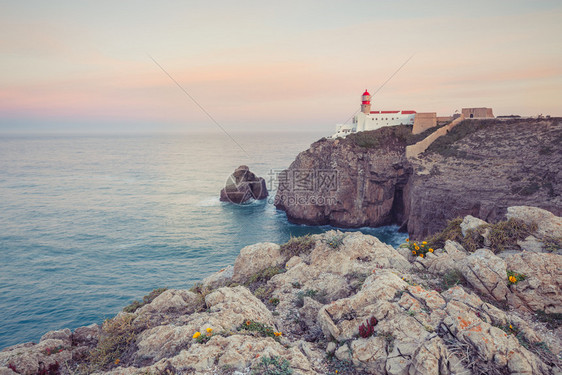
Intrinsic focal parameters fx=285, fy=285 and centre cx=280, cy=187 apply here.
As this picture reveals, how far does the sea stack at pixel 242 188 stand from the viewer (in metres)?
50.9

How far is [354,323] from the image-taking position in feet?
23.2

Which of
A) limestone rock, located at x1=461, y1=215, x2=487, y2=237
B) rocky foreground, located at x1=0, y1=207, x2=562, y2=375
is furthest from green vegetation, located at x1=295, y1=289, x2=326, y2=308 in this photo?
limestone rock, located at x1=461, y1=215, x2=487, y2=237

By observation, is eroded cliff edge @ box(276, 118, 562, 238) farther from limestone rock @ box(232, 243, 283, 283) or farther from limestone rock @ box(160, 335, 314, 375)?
limestone rock @ box(160, 335, 314, 375)

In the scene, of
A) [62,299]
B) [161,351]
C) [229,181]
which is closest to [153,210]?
[229,181]

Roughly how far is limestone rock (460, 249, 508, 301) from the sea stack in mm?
43743

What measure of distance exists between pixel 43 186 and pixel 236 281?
216 ft

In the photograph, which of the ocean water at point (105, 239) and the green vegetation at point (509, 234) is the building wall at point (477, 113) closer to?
the ocean water at point (105, 239)

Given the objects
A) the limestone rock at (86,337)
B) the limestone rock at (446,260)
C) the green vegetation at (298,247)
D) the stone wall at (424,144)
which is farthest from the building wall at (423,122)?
the limestone rock at (86,337)

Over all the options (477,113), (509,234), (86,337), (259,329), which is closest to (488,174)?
(477,113)

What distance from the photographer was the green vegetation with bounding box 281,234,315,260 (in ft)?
41.8

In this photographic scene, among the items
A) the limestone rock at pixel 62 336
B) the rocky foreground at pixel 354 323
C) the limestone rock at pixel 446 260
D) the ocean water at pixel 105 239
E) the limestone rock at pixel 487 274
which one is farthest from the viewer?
the ocean water at pixel 105 239

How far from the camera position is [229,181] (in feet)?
171

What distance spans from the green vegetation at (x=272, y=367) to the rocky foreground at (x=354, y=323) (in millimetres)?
27

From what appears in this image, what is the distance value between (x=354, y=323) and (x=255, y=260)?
6495 millimetres
